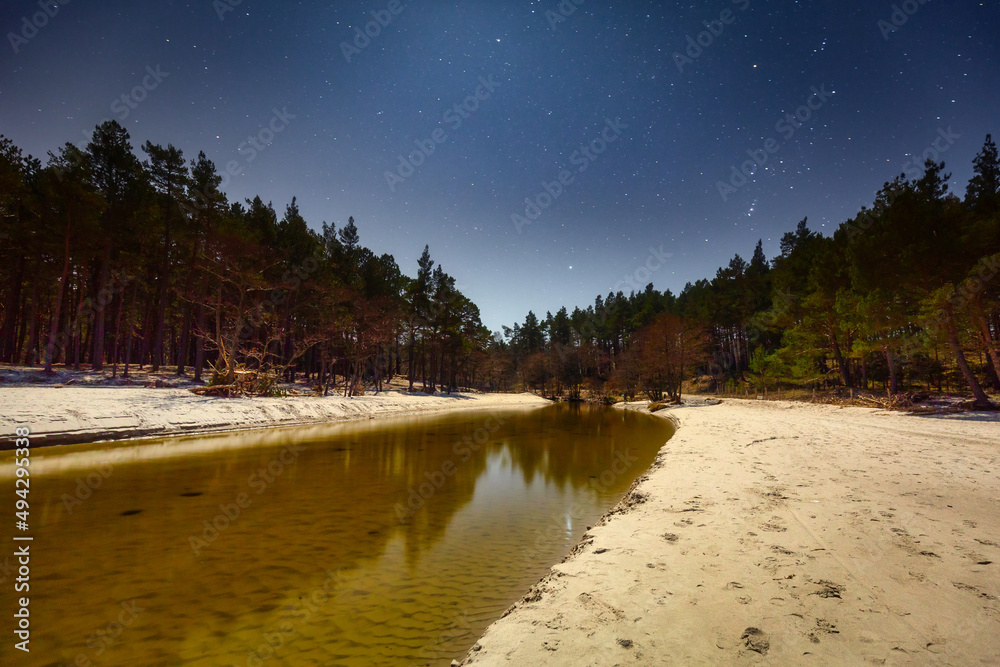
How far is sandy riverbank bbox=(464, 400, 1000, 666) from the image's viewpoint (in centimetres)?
286

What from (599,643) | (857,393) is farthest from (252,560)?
(857,393)

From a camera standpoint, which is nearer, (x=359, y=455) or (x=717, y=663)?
(x=717, y=663)

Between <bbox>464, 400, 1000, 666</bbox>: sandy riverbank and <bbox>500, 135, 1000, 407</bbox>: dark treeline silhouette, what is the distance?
19.5 metres

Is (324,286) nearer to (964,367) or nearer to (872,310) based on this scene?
(872,310)

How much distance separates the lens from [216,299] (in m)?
30.9

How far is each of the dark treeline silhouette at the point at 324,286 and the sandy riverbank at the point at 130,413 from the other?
521cm

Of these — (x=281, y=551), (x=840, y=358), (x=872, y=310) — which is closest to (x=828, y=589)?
(x=281, y=551)

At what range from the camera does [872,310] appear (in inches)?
915

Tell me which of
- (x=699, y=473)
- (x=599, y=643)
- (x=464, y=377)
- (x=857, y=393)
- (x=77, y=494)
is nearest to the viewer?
(x=599, y=643)

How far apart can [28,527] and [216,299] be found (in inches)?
1150

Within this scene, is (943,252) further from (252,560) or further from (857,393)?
(252,560)

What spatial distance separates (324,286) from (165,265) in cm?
1247

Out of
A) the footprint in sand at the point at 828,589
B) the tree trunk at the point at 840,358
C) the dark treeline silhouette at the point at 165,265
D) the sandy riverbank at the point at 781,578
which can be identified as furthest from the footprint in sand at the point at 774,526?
the tree trunk at the point at 840,358

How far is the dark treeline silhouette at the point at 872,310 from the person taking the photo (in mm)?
20688
